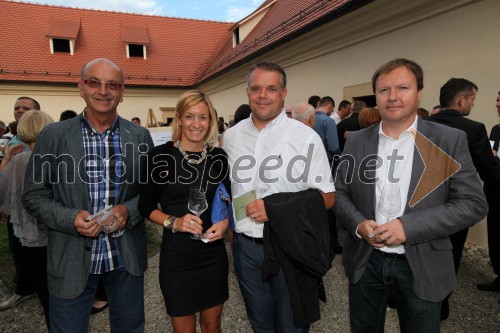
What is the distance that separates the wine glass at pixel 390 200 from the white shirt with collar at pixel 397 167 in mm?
101

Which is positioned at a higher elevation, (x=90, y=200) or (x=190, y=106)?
(x=190, y=106)

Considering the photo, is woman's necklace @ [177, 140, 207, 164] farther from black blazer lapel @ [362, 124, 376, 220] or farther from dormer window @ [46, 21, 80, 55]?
dormer window @ [46, 21, 80, 55]

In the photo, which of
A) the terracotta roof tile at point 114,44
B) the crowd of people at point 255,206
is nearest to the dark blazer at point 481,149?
the crowd of people at point 255,206

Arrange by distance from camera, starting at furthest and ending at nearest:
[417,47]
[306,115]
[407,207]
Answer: [417,47] → [306,115] → [407,207]

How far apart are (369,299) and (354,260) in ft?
0.89

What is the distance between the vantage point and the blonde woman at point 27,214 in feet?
9.29

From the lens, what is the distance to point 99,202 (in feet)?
7.15

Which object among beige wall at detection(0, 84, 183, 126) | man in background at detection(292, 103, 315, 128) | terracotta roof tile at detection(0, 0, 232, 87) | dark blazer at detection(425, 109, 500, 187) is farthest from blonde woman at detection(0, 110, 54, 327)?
terracotta roof tile at detection(0, 0, 232, 87)

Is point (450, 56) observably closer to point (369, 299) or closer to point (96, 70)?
point (369, 299)

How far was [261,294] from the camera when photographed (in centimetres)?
226

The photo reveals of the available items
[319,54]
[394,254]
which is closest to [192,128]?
[394,254]

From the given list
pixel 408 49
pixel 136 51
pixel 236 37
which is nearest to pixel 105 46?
pixel 136 51

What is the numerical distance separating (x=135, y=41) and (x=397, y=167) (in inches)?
837

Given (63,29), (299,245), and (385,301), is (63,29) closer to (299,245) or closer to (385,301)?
(299,245)
